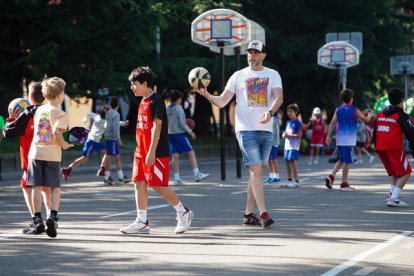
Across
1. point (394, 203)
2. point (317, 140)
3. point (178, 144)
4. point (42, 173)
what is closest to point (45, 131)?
point (42, 173)

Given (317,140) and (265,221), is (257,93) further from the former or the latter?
(317,140)

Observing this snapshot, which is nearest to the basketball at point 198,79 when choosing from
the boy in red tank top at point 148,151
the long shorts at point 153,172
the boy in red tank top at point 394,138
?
the boy in red tank top at point 148,151

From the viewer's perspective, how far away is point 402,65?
39.1m

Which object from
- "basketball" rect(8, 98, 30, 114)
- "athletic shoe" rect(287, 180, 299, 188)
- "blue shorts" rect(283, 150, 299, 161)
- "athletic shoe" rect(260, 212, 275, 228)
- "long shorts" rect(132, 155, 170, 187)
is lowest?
"athletic shoe" rect(287, 180, 299, 188)

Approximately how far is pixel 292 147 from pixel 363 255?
10.1m

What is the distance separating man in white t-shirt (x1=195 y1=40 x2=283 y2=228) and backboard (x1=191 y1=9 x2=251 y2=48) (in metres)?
9.13

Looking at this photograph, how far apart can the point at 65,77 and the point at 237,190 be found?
10851 millimetres

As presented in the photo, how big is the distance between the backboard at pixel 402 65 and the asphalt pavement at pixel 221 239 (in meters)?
22.4

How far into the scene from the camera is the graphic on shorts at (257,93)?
1182cm

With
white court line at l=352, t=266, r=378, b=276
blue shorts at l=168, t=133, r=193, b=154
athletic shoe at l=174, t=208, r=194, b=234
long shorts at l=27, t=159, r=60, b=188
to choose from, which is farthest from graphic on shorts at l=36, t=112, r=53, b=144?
blue shorts at l=168, t=133, r=193, b=154

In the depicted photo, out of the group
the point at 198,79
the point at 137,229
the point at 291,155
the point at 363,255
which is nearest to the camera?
the point at 363,255

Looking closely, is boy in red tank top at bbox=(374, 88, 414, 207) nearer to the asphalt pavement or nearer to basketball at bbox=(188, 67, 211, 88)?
the asphalt pavement

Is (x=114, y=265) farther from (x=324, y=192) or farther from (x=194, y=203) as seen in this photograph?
(x=324, y=192)

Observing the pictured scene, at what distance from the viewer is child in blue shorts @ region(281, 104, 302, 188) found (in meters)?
18.9
